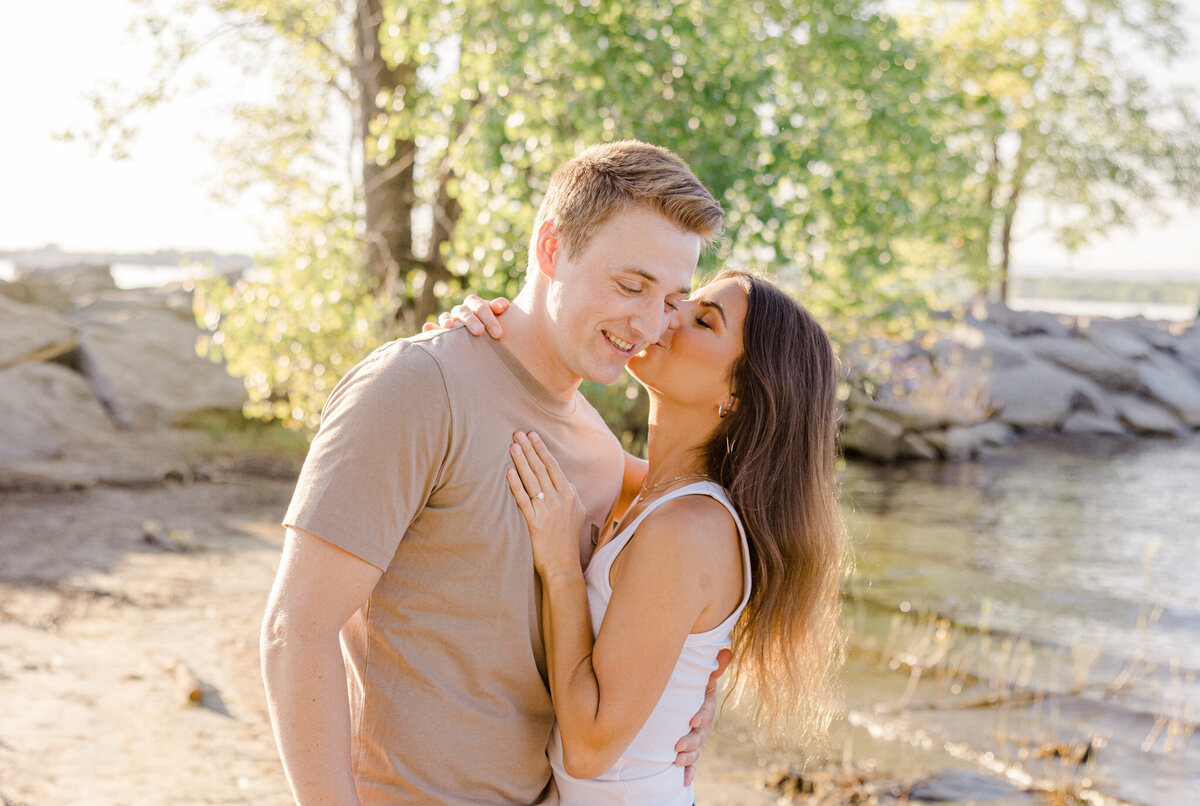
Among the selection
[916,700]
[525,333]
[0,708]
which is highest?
[525,333]

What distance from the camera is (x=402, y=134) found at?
776 centimetres

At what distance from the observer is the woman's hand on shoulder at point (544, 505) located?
2457 millimetres

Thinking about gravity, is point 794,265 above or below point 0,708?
above

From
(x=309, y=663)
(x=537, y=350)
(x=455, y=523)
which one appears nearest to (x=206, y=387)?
(x=537, y=350)

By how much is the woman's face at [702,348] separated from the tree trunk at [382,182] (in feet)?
18.9

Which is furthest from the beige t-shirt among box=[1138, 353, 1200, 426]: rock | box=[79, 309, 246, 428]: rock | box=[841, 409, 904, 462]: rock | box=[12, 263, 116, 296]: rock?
box=[1138, 353, 1200, 426]: rock

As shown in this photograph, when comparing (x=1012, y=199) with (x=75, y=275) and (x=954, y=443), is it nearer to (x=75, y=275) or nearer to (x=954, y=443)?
(x=954, y=443)

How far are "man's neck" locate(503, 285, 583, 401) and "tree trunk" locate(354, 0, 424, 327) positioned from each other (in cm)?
596

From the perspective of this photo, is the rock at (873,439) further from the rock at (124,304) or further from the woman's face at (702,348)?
the woman's face at (702,348)

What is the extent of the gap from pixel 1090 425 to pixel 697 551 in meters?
22.9

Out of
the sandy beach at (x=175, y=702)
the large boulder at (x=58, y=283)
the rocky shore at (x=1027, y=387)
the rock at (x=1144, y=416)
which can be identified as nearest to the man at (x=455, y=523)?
the sandy beach at (x=175, y=702)

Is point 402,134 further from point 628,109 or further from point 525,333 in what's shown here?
point 525,333

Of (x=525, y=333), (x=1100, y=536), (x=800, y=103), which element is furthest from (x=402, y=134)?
(x=1100, y=536)

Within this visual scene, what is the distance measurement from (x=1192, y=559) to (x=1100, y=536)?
3.59 feet
